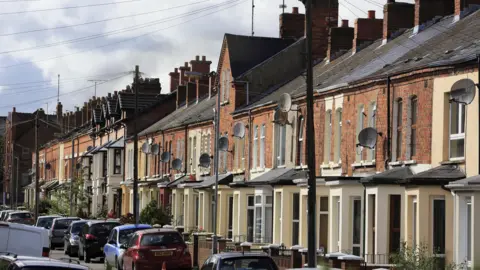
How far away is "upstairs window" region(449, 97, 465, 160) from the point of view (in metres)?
29.2

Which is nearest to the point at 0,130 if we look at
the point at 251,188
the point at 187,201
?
the point at 187,201

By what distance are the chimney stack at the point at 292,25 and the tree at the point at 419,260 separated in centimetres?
3215

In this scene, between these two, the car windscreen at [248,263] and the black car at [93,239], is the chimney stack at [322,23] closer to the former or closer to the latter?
the black car at [93,239]

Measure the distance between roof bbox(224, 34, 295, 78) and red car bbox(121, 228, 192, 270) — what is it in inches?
750

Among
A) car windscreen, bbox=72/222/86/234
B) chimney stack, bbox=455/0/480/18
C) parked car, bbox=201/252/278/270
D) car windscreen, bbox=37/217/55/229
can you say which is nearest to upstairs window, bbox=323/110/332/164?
chimney stack, bbox=455/0/480/18

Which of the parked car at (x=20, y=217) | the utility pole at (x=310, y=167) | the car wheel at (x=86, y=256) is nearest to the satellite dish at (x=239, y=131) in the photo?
the car wheel at (x=86, y=256)

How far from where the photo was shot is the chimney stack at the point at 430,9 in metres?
40.4

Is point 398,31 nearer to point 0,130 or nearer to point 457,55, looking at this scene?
point 457,55

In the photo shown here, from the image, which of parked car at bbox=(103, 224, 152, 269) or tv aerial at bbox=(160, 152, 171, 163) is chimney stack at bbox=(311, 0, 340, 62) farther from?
parked car at bbox=(103, 224, 152, 269)

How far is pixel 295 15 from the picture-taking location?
198ft

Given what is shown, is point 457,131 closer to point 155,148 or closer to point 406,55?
point 406,55

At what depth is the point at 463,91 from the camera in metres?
27.2

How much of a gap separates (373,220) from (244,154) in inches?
719

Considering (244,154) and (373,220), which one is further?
(244,154)
